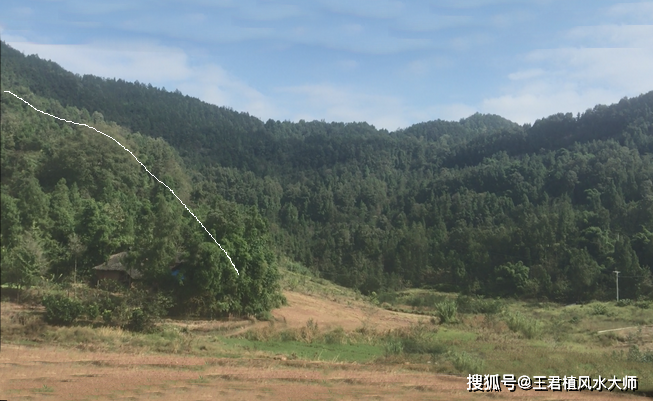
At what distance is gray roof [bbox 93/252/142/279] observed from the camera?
14461 mm

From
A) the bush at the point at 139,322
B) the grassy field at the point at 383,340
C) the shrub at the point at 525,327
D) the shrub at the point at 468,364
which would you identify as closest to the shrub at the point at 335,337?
the grassy field at the point at 383,340

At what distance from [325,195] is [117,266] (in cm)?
5375

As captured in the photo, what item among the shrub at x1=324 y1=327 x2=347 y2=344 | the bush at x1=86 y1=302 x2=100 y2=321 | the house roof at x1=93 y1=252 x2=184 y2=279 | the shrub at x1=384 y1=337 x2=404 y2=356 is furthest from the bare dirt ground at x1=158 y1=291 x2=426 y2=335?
the shrub at x1=384 y1=337 x2=404 y2=356

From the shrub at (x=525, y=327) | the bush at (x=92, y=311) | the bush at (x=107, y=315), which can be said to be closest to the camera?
the bush at (x=92, y=311)

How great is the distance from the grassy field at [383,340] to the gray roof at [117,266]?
1646mm

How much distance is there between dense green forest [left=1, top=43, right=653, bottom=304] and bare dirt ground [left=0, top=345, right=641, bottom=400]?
1.94m

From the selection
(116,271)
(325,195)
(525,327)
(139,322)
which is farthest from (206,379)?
(325,195)

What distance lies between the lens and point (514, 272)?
141ft

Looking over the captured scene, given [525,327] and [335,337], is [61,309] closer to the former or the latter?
[335,337]

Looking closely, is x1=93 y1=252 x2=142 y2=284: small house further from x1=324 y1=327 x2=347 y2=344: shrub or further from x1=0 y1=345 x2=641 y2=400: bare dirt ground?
x1=324 y1=327 x2=347 y2=344: shrub

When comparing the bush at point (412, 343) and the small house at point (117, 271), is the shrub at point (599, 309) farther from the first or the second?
the small house at point (117, 271)

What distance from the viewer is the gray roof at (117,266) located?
47.4ft

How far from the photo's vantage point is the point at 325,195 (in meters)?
68.9

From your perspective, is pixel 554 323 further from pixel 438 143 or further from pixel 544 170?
pixel 438 143
